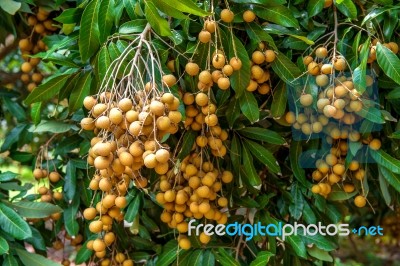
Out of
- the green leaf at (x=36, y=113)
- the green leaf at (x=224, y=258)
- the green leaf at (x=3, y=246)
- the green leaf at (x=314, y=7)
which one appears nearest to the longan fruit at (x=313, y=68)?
the green leaf at (x=314, y=7)

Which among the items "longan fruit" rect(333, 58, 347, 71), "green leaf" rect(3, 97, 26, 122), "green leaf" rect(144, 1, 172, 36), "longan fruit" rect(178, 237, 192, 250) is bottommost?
"longan fruit" rect(178, 237, 192, 250)

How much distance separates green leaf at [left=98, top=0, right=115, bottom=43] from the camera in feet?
3.18

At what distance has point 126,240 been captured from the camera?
4.29ft

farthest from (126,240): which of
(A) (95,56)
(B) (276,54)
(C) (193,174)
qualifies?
(B) (276,54)

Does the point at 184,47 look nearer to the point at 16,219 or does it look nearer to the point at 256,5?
the point at 256,5

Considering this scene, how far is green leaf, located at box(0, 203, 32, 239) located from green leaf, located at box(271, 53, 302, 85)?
64cm

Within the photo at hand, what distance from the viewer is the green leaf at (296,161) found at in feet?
3.64

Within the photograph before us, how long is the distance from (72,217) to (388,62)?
2.77 ft

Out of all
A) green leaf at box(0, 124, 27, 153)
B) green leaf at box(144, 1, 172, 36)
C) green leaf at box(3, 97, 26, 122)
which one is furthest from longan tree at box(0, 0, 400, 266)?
green leaf at box(3, 97, 26, 122)

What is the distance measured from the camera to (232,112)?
1025 millimetres

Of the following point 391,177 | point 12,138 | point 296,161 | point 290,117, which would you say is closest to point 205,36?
point 290,117

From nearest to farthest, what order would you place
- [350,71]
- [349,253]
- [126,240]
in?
[350,71], [126,240], [349,253]

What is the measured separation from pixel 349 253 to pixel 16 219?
2.68 metres

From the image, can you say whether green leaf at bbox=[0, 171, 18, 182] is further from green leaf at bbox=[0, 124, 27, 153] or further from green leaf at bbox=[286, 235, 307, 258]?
green leaf at bbox=[286, 235, 307, 258]
